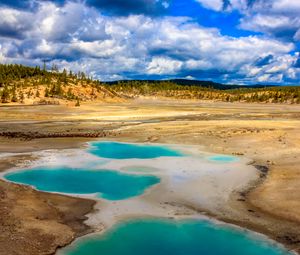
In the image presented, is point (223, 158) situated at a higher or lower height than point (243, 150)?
lower

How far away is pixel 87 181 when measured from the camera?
22219mm

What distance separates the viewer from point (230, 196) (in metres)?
18.9

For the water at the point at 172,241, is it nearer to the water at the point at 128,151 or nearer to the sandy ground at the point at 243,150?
the sandy ground at the point at 243,150

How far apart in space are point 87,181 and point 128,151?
32.5 ft

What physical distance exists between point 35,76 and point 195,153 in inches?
3946

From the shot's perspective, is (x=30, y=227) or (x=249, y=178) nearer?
(x=30, y=227)

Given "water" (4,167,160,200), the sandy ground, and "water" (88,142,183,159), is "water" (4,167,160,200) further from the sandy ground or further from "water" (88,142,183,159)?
"water" (88,142,183,159)

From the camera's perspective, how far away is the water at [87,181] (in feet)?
65.8

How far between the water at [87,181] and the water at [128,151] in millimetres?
5339

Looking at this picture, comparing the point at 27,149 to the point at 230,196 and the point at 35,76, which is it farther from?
the point at 35,76

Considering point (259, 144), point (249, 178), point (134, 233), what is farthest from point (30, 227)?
point (259, 144)

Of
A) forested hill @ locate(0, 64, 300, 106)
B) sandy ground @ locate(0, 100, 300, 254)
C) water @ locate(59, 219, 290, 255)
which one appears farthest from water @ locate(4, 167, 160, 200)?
forested hill @ locate(0, 64, 300, 106)

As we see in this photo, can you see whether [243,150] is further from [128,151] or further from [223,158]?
[128,151]

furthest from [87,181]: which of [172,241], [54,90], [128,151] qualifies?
[54,90]
